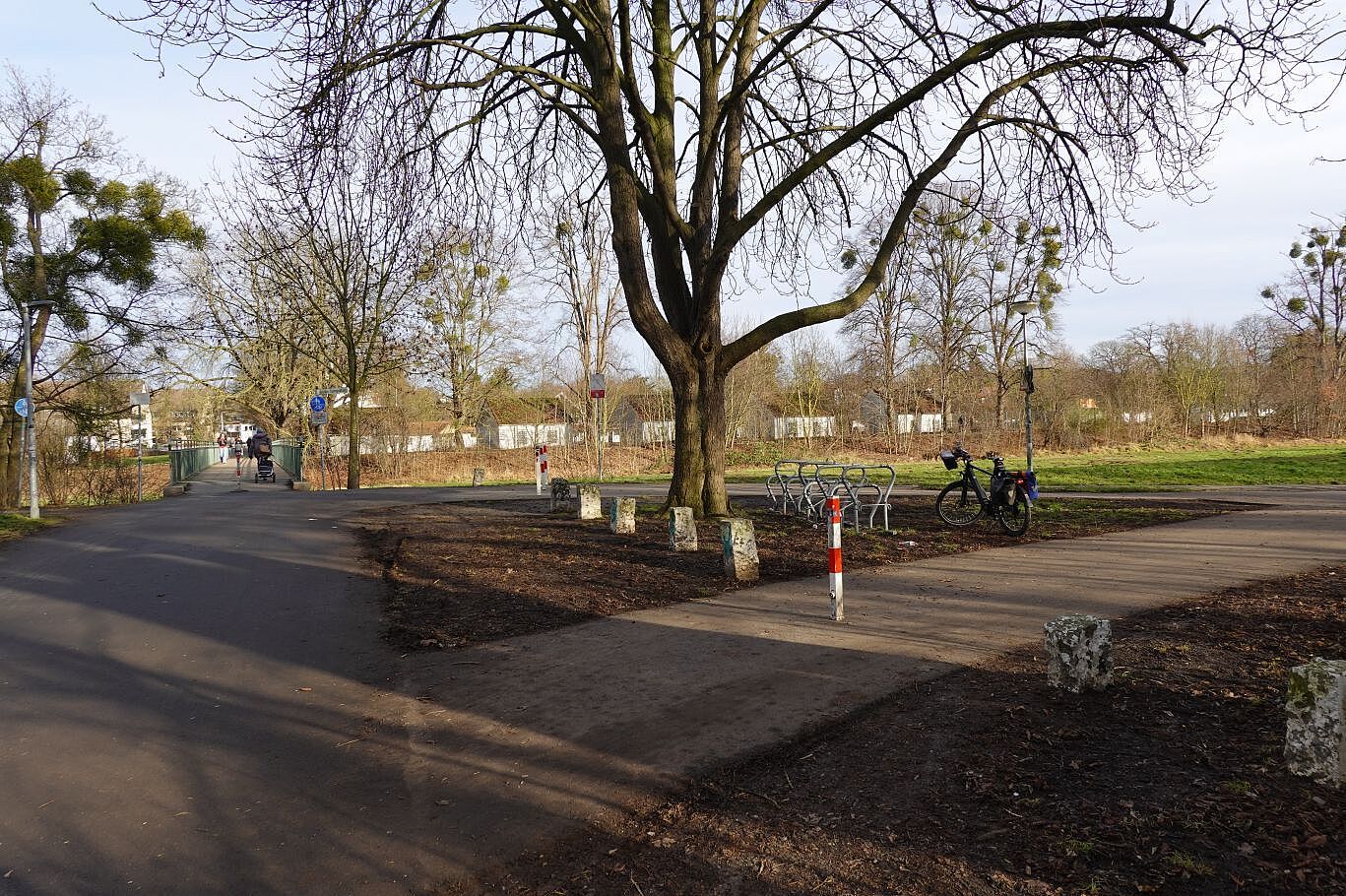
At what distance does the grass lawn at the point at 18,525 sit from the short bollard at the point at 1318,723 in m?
17.5

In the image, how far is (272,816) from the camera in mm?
3355

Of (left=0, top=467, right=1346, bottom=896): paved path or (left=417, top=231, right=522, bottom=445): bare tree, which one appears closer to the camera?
(left=0, top=467, right=1346, bottom=896): paved path

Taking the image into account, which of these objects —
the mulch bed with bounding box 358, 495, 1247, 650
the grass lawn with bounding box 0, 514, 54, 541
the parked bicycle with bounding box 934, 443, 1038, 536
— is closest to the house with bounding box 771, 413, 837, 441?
the mulch bed with bounding box 358, 495, 1247, 650

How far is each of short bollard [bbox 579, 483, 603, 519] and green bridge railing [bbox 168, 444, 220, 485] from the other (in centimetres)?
2518

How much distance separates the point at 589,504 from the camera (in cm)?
1345

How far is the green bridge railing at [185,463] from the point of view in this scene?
32.2 metres

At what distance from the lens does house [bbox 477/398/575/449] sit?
42606 mm

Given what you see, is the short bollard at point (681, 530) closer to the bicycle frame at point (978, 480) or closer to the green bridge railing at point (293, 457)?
the bicycle frame at point (978, 480)

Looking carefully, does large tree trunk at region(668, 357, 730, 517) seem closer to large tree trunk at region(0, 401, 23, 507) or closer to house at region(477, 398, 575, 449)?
large tree trunk at region(0, 401, 23, 507)

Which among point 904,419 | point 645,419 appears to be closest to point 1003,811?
point 645,419

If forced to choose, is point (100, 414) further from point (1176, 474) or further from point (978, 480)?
point (1176, 474)

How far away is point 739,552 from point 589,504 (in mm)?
5677

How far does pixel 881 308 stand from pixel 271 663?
134ft

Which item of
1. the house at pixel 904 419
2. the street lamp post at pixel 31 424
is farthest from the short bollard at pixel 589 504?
the house at pixel 904 419
